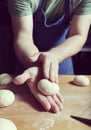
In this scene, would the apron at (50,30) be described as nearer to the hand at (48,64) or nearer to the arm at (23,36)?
the arm at (23,36)

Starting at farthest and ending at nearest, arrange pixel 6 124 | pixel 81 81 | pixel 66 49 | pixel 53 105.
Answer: pixel 66 49 < pixel 81 81 < pixel 53 105 < pixel 6 124

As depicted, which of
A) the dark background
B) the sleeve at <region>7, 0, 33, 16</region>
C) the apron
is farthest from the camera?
the dark background

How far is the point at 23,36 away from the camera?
1.11 meters

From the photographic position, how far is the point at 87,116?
0.84 m

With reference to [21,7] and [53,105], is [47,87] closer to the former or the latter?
[53,105]

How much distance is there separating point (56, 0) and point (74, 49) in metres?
0.21

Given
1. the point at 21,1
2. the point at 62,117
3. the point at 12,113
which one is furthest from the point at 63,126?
the point at 21,1

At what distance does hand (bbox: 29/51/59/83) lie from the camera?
0.95 m

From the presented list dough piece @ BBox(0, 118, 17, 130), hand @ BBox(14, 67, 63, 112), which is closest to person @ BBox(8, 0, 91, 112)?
hand @ BBox(14, 67, 63, 112)

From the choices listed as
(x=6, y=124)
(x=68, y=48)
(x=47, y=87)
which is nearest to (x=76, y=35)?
(x=68, y=48)

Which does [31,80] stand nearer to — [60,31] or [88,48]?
[60,31]

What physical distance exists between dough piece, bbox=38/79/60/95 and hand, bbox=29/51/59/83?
0.08ft

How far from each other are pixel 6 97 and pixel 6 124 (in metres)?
0.13

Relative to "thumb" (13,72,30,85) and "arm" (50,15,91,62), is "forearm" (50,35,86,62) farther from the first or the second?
"thumb" (13,72,30,85)
